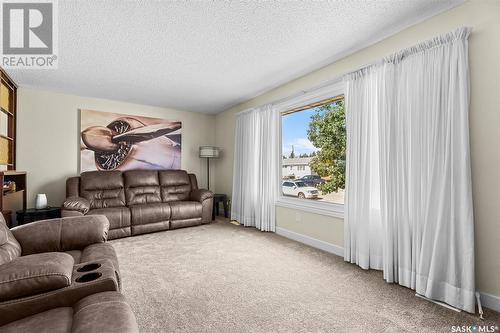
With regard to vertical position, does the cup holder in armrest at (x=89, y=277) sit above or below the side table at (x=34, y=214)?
above

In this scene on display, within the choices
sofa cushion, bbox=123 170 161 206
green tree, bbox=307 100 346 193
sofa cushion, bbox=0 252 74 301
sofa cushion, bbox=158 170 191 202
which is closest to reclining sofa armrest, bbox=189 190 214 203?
sofa cushion, bbox=158 170 191 202

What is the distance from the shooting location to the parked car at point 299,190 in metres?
3.82

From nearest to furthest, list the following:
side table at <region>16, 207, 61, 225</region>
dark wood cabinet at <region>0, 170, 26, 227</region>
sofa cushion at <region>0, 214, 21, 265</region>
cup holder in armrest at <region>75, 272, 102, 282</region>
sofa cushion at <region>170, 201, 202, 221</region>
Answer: cup holder in armrest at <region>75, 272, 102, 282</region>
sofa cushion at <region>0, 214, 21, 265</region>
dark wood cabinet at <region>0, 170, 26, 227</region>
side table at <region>16, 207, 61, 225</region>
sofa cushion at <region>170, 201, 202, 221</region>

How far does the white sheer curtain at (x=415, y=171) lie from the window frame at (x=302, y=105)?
0.99 feet

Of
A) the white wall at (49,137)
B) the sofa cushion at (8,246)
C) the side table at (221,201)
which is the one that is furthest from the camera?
the side table at (221,201)

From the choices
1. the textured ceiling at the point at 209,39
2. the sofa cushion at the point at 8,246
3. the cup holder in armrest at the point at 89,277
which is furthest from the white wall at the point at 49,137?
the cup holder in armrest at the point at 89,277

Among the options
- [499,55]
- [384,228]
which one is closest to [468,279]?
[384,228]

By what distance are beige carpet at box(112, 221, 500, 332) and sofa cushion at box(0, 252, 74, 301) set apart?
0.77 meters

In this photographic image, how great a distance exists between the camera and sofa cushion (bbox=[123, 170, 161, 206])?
4.62 meters

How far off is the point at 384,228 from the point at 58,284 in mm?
2665

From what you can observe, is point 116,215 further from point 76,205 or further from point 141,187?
point 141,187

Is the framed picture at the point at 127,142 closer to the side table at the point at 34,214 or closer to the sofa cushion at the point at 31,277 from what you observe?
the side table at the point at 34,214

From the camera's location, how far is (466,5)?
6.66 ft

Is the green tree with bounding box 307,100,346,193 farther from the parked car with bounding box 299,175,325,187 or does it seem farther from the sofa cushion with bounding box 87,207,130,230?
the sofa cushion with bounding box 87,207,130,230
